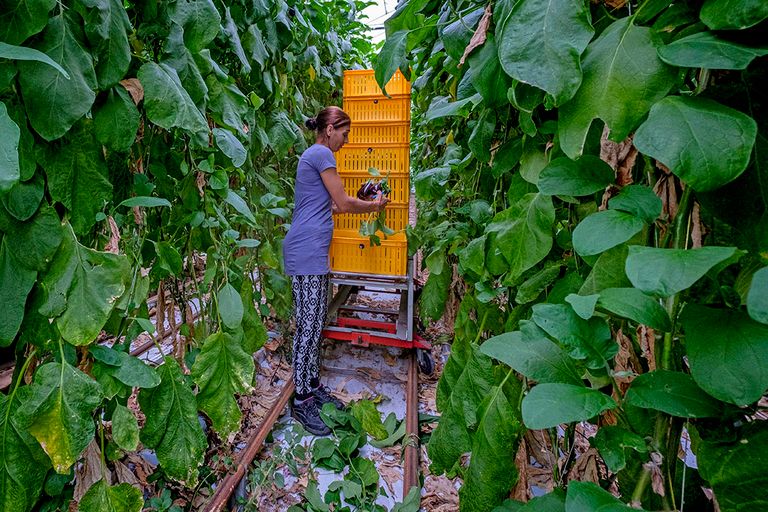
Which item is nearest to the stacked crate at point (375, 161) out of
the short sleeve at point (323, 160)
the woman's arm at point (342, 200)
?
the woman's arm at point (342, 200)

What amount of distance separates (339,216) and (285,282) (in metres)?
0.74

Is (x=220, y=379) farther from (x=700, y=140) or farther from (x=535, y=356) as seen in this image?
(x=700, y=140)

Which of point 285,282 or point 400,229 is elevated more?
point 400,229

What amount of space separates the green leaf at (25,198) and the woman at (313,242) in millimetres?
1517

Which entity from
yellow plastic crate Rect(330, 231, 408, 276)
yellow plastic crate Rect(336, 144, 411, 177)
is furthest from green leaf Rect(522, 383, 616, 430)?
yellow plastic crate Rect(336, 144, 411, 177)

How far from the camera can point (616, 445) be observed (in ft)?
1.27

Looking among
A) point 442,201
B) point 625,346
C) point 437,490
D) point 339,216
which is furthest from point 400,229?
point 625,346

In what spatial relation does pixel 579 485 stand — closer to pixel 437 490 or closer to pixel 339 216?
A: pixel 437 490

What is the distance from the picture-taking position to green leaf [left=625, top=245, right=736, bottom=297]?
0.29m

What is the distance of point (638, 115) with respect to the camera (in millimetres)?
395

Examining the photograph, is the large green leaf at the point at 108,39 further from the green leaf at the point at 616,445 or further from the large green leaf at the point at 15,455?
the green leaf at the point at 616,445

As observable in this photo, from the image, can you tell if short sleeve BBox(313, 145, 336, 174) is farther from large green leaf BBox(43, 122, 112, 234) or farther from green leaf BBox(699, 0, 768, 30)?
green leaf BBox(699, 0, 768, 30)

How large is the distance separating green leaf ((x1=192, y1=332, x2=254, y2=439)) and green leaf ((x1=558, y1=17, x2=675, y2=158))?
92 centimetres

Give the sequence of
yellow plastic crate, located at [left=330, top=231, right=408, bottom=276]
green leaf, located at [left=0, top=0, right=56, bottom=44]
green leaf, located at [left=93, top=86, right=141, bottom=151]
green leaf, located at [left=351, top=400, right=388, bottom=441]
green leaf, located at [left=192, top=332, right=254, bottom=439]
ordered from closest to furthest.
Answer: green leaf, located at [left=0, top=0, right=56, bottom=44] < green leaf, located at [left=93, top=86, right=141, bottom=151] < green leaf, located at [left=192, top=332, right=254, bottom=439] < green leaf, located at [left=351, top=400, right=388, bottom=441] < yellow plastic crate, located at [left=330, top=231, right=408, bottom=276]
